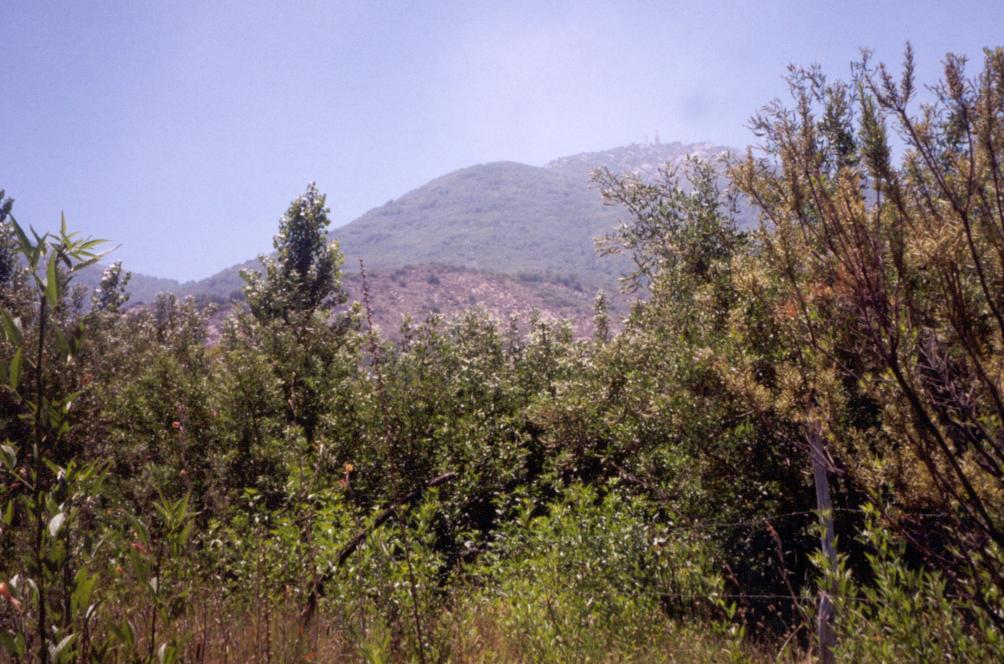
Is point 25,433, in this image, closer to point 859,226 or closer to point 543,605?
point 543,605

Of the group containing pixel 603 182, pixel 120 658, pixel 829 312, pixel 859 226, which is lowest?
pixel 120 658

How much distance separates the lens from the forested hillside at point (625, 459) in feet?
7.61

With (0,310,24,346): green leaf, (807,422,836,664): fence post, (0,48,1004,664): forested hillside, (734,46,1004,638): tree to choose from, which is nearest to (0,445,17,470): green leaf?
(0,48,1004,664): forested hillside

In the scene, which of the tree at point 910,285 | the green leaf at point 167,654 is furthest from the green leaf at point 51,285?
the tree at point 910,285

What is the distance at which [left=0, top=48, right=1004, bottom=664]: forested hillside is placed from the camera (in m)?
2.32

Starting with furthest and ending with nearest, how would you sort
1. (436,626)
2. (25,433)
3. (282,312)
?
(282,312), (25,433), (436,626)

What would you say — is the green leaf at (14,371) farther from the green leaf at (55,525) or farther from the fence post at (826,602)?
the fence post at (826,602)

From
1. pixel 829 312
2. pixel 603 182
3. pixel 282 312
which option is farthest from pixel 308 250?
pixel 829 312

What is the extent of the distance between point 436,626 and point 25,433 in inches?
301

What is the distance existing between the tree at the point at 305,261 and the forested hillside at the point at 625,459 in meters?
6.19

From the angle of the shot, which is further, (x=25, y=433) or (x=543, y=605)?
(x=25, y=433)

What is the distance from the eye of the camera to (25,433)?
27.5ft

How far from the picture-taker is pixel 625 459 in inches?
309

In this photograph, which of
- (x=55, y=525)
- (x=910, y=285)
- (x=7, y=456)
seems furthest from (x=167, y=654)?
(x=910, y=285)
